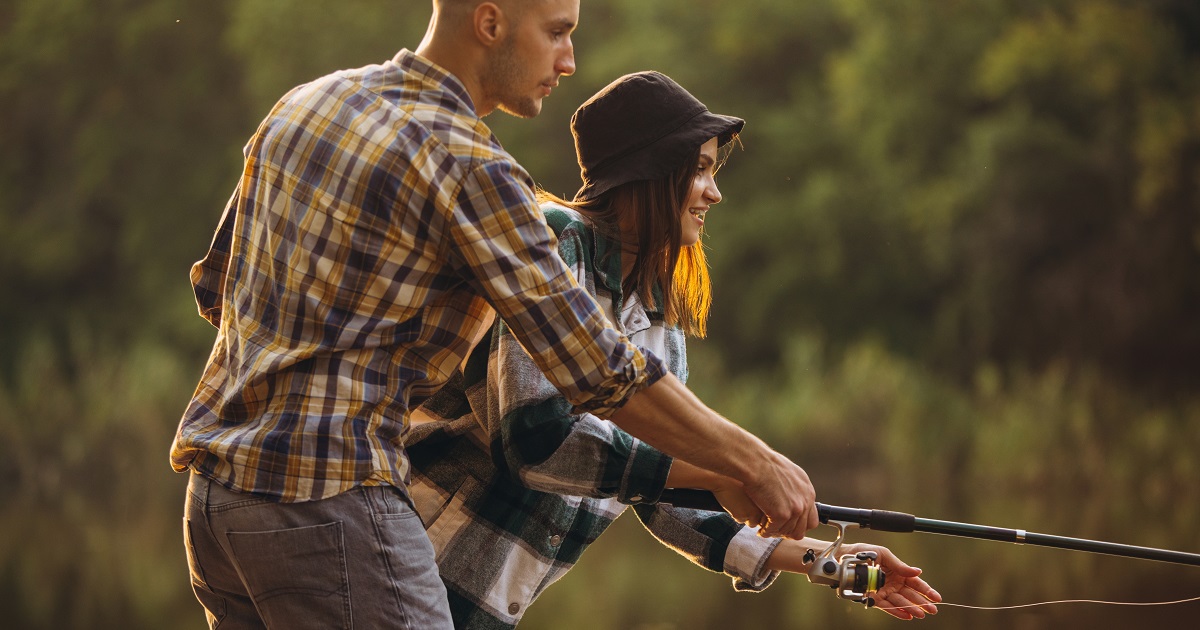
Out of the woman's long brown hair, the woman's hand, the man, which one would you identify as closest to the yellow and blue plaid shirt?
the man

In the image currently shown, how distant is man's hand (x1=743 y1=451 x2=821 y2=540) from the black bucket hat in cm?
52

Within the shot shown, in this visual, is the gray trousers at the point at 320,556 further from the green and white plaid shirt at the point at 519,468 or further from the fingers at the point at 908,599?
the fingers at the point at 908,599

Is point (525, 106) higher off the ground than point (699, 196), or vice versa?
point (699, 196)

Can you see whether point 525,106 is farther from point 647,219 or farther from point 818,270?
point 818,270

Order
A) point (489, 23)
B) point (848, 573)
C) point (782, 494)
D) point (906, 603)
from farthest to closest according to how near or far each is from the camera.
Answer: point (906, 603)
point (848, 573)
point (782, 494)
point (489, 23)

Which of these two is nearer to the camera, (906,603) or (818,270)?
(906,603)

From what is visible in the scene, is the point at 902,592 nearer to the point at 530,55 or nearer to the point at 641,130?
the point at 641,130

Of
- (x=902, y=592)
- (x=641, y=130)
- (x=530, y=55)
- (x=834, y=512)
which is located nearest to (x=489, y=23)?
(x=530, y=55)

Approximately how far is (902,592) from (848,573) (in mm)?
170

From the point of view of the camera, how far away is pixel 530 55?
5.12ft

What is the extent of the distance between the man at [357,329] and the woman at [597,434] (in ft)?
0.96

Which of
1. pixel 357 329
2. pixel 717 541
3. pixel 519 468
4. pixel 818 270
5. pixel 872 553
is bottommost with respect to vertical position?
pixel 357 329

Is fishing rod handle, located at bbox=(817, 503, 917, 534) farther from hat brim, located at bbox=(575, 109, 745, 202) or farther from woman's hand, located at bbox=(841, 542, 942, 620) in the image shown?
hat brim, located at bbox=(575, 109, 745, 202)

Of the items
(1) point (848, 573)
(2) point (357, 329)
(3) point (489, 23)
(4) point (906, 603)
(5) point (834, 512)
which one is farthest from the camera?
(4) point (906, 603)
